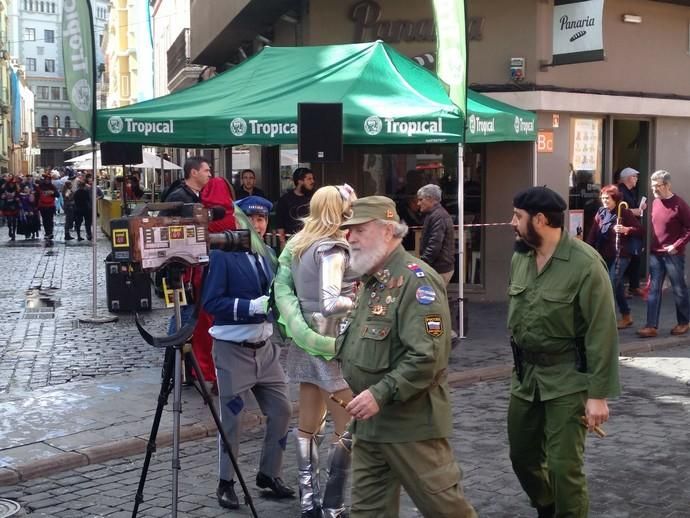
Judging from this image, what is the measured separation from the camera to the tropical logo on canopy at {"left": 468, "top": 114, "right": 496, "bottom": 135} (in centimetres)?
1134

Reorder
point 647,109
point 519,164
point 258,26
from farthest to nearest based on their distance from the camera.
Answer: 1. point 258,26
2. point 647,109
3. point 519,164

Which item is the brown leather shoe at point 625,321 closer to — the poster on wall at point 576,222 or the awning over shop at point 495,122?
the awning over shop at point 495,122

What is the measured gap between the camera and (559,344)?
4.57 meters

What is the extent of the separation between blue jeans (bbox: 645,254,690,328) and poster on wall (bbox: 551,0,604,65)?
3323 millimetres

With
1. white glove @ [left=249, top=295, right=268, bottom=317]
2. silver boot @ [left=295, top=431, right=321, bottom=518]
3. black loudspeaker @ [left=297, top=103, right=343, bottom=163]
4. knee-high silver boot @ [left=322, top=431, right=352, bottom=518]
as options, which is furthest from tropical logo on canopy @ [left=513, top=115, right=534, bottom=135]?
knee-high silver boot @ [left=322, top=431, right=352, bottom=518]

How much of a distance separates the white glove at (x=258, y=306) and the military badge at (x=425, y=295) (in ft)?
5.33

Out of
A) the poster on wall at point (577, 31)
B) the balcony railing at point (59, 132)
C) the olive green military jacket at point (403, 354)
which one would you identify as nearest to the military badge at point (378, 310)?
the olive green military jacket at point (403, 354)

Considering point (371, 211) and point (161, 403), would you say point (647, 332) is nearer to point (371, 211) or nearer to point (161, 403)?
point (161, 403)

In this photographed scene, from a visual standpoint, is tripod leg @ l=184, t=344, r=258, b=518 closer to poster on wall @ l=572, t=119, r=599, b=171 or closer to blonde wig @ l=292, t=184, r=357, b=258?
blonde wig @ l=292, t=184, r=357, b=258

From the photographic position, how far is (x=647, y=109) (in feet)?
51.4

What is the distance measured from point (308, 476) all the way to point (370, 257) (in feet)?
5.75

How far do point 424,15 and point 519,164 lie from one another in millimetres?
2661

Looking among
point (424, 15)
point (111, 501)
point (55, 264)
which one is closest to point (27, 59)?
point (55, 264)

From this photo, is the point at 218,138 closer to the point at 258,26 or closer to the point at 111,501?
the point at 111,501
